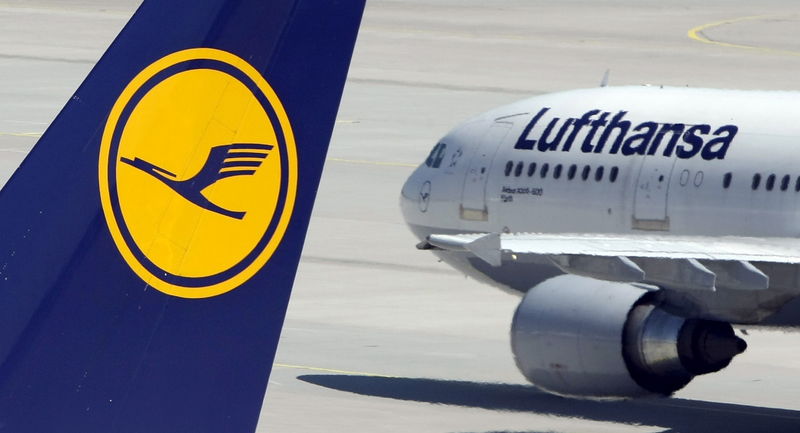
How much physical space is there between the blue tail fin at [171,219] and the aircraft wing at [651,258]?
9.29 metres

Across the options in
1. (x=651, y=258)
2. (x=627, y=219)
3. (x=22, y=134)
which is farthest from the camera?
(x=22, y=134)

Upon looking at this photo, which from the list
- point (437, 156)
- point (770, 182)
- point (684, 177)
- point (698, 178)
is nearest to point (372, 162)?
point (437, 156)

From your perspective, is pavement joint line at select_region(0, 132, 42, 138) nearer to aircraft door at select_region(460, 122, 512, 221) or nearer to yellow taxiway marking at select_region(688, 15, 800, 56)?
aircraft door at select_region(460, 122, 512, 221)

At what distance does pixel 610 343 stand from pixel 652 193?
3.01 m

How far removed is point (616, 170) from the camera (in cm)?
2547

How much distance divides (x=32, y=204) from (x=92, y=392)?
103cm

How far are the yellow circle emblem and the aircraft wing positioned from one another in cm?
941

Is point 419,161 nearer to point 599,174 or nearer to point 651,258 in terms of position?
point 599,174

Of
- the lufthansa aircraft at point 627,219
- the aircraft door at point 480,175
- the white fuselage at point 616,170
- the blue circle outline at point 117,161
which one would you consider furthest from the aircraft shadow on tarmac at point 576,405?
the blue circle outline at point 117,161

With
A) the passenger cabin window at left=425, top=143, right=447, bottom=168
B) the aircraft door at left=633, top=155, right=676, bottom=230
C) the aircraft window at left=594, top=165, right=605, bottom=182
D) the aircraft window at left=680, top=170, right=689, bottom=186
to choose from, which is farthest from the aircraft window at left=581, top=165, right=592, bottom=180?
the passenger cabin window at left=425, top=143, right=447, bottom=168

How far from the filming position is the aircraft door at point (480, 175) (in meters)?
27.0

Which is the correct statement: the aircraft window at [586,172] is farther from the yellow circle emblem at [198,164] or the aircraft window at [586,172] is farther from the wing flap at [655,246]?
the yellow circle emblem at [198,164]

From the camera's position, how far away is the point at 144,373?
993 cm

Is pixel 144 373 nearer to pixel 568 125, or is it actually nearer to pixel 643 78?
pixel 568 125
